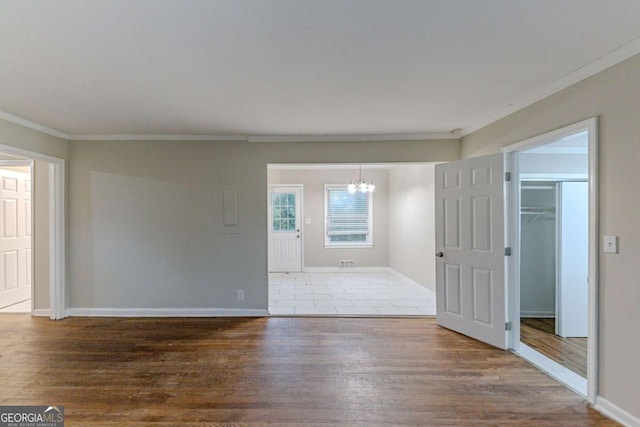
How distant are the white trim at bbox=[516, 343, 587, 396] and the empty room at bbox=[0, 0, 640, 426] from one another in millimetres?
25

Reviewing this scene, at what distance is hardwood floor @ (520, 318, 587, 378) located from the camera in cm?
308

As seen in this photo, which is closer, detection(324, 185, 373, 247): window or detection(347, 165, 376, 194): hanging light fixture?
detection(347, 165, 376, 194): hanging light fixture

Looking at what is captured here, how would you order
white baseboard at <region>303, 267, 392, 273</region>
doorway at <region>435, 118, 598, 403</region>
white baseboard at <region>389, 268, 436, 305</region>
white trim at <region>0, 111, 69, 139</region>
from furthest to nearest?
white baseboard at <region>303, 267, 392, 273</region> < white baseboard at <region>389, 268, 436, 305</region> < white trim at <region>0, 111, 69, 139</region> < doorway at <region>435, 118, 598, 403</region>

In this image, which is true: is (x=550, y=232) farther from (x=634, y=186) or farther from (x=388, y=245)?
(x=388, y=245)

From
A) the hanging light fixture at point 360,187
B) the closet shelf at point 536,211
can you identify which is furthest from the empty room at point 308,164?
the hanging light fixture at point 360,187

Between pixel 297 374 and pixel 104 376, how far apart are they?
1664mm

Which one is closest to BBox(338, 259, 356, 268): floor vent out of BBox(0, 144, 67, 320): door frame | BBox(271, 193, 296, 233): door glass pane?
BBox(271, 193, 296, 233): door glass pane

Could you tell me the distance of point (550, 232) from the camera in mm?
4422

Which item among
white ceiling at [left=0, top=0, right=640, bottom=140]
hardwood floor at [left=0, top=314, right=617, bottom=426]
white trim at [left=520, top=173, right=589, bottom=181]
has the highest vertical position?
white ceiling at [left=0, top=0, right=640, bottom=140]

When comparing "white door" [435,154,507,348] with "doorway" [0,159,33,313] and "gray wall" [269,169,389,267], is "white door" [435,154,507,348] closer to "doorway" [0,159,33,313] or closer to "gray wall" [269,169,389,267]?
"gray wall" [269,169,389,267]

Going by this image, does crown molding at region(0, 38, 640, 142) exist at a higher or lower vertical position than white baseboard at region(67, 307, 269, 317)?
higher

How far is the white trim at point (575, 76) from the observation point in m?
2.10

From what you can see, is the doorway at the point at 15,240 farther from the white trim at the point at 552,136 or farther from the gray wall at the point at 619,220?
the gray wall at the point at 619,220

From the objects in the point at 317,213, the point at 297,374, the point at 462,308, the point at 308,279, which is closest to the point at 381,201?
the point at 317,213
